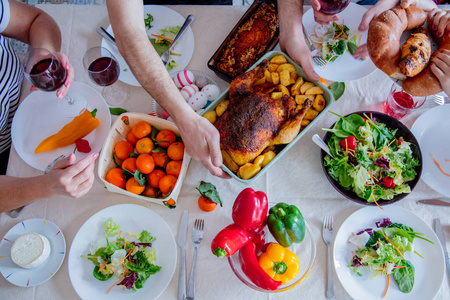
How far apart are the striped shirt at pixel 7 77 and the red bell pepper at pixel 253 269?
3.91 ft

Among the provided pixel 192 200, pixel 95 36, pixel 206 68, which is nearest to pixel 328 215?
pixel 192 200

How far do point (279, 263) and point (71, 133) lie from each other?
0.94m

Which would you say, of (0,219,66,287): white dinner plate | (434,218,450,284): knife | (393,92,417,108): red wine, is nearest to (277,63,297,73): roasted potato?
(393,92,417,108): red wine

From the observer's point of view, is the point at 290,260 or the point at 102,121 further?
the point at 102,121

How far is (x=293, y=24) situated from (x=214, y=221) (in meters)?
0.86

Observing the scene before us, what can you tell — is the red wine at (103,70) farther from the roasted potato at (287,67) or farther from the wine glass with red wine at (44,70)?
the roasted potato at (287,67)

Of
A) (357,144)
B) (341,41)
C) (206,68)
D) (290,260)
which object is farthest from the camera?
(206,68)

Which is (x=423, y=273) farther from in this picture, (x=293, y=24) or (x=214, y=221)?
(x=293, y=24)

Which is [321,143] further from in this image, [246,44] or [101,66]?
[101,66]

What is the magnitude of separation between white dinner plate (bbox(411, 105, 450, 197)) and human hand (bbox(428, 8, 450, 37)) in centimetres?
30

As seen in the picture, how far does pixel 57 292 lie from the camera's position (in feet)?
3.92

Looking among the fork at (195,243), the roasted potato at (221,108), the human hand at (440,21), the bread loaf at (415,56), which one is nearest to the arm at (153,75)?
the roasted potato at (221,108)

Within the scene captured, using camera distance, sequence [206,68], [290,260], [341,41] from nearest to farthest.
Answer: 1. [290,260]
2. [341,41]
3. [206,68]

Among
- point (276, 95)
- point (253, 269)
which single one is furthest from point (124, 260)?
point (276, 95)
